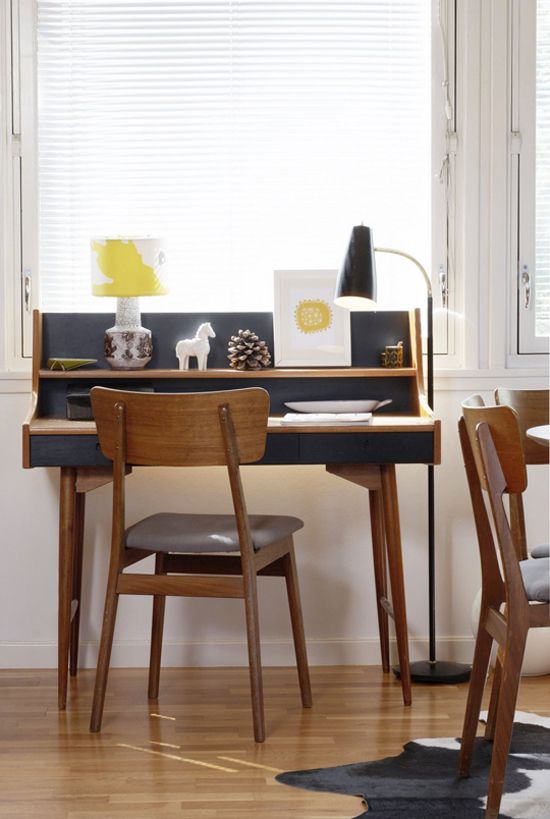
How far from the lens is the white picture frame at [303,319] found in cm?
342

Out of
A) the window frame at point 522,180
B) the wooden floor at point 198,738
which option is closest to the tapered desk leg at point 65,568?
the wooden floor at point 198,738

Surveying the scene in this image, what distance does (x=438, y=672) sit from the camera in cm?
330

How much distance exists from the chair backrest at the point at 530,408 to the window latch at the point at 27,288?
1.47 metres

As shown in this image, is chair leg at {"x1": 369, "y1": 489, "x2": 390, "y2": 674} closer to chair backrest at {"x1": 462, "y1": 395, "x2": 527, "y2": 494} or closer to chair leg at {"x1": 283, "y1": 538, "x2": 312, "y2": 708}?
chair leg at {"x1": 283, "y1": 538, "x2": 312, "y2": 708}

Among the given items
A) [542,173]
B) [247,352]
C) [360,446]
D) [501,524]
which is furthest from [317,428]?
[542,173]

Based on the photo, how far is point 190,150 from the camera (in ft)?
11.5

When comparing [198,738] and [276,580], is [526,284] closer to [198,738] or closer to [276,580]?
[276,580]

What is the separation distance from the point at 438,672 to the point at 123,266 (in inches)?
59.1

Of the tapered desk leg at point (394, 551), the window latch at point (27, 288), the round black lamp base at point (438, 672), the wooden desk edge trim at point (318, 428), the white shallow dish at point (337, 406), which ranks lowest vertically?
the round black lamp base at point (438, 672)

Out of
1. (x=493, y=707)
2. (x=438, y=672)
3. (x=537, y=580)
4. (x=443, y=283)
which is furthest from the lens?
(x=443, y=283)

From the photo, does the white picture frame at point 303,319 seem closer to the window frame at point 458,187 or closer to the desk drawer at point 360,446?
the window frame at point 458,187

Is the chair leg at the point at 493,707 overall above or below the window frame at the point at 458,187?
below

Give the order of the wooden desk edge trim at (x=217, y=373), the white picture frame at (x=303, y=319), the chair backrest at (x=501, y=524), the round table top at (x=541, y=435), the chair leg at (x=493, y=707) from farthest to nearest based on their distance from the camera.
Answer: the white picture frame at (x=303, y=319)
the wooden desk edge trim at (x=217, y=373)
the chair leg at (x=493, y=707)
the round table top at (x=541, y=435)
the chair backrest at (x=501, y=524)

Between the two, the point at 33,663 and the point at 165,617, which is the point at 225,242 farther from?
the point at 33,663
